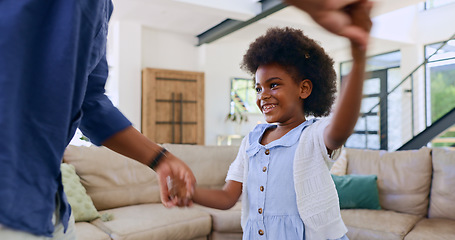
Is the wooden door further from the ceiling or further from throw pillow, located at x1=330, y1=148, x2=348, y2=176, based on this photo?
throw pillow, located at x1=330, y1=148, x2=348, y2=176

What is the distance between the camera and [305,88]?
3.80 ft

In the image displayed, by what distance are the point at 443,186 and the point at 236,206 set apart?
1.56m

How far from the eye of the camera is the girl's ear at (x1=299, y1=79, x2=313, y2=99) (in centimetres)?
115

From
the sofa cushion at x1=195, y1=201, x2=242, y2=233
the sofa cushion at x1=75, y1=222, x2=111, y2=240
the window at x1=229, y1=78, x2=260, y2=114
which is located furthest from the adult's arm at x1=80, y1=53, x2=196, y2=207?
the window at x1=229, y1=78, x2=260, y2=114

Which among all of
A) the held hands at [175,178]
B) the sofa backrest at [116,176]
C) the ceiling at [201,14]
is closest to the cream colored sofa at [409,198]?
the sofa backrest at [116,176]

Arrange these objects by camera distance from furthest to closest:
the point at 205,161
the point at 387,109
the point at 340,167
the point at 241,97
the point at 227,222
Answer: the point at 241,97 < the point at 387,109 < the point at 205,161 < the point at 340,167 < the point at 227,222

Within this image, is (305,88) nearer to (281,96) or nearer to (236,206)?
(281,96)

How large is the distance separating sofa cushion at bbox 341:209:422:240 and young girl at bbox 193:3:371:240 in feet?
4.89

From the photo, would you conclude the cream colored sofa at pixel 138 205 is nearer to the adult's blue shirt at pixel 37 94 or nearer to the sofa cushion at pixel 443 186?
the sofa cushion at pixel 443 186

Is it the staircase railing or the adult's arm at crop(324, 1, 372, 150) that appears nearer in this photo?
the adult's arm at crop(324, 1, 372, 150)

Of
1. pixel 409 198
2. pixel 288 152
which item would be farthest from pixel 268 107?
pixel 409 198

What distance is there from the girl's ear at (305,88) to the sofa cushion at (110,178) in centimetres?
206

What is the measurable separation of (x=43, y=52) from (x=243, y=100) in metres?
7.51

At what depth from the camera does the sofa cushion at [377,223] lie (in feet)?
7.64
